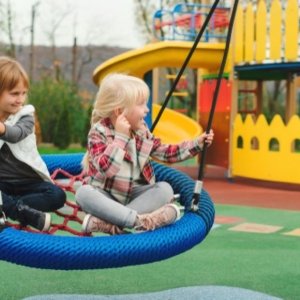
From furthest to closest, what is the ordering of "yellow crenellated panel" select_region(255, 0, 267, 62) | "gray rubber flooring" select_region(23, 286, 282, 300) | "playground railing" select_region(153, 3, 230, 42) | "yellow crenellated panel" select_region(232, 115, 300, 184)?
"playground railing" select_region(153, 3, 230, 42), "yellow crenellated panel" select_region(255, 0, 267, 62), "yellow crenellated panel" select_region(232, 115, 300, 184), "gray rubber flooring" select_region(23, 286, 282, 300)

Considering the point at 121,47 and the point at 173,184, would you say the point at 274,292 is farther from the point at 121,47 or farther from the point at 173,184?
the point at 121,47

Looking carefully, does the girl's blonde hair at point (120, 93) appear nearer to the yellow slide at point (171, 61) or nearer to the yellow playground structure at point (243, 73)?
the yellow playground structure at point (243, 73)

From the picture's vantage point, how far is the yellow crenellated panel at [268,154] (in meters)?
8.70

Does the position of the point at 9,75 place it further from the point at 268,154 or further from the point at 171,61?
the point at 171,61

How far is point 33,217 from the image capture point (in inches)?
100.0

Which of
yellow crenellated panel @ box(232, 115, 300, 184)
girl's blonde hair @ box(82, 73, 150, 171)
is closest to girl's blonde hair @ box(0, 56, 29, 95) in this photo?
girl's blonde hair @ box(82, 73, 150, 171)

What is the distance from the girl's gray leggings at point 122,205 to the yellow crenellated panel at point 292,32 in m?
6.56

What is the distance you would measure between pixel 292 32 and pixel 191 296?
20.6 feet

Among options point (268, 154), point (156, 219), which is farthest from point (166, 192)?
point (268, 154)

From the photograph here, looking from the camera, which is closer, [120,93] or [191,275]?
[120,93]

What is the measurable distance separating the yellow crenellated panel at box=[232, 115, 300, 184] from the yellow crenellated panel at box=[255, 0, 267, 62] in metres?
0.83

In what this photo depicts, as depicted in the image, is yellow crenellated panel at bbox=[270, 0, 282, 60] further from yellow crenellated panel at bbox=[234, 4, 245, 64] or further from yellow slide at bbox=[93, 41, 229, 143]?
yellow slide at bbox=[93, 41, 229, 143]

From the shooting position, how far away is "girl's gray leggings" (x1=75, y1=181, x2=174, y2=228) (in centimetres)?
248

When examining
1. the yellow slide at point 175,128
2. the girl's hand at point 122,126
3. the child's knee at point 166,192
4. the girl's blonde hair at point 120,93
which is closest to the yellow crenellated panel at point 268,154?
the yellow slide at point 175,128
